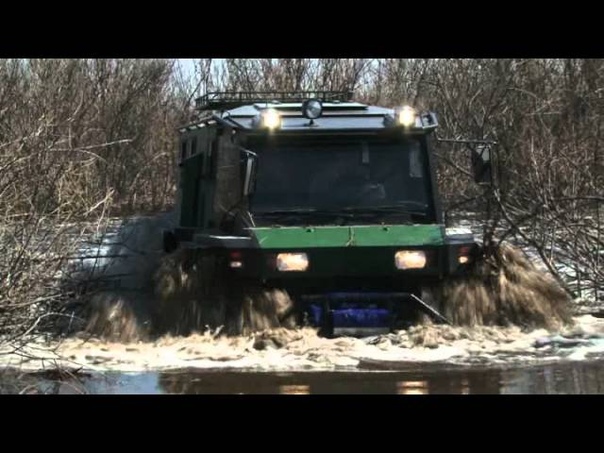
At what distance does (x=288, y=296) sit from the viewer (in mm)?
9539

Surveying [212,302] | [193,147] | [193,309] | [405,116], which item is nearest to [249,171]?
[212,302]

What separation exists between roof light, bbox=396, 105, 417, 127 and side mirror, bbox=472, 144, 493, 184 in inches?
31.3

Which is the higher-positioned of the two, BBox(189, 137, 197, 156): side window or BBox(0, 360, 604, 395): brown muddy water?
BBox(189, 137, 197, 156): side window

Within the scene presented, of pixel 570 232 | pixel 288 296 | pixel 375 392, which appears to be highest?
pixel 570 232

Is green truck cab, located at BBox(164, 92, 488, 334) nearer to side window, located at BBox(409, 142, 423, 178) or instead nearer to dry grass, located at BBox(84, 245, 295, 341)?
side window, located at BBox(409, 142, 423, 178)

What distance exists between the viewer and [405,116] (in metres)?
9.83

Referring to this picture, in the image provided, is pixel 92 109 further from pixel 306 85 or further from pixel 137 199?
pixel 306 85

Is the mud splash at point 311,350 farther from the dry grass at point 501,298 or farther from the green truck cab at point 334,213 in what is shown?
the green truck cab at point 334,213

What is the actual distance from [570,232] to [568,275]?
639 mm

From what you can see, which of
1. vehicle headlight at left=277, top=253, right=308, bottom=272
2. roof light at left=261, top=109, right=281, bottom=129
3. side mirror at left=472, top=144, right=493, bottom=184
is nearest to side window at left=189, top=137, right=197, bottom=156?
roof light at left=261, top=109, right=281, bottom=129

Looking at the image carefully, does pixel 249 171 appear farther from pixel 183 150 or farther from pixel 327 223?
pixel 183 150

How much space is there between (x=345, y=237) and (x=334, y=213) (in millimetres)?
428

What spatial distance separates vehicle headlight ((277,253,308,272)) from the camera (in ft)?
30.5

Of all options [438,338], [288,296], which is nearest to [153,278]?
[288,296]
